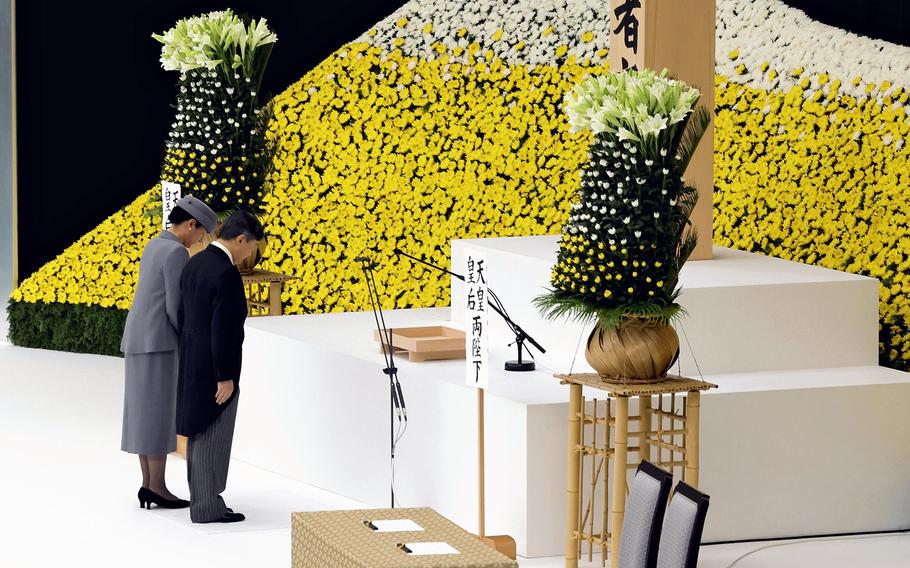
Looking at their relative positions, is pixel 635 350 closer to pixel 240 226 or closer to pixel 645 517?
pixel 645 517

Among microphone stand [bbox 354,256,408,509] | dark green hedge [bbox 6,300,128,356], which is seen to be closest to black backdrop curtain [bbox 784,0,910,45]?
microphone stand [bbox 354,256,408,509]

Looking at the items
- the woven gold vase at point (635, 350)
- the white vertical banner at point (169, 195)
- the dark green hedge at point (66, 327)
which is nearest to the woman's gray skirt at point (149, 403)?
the white vertical banner at point (169, 195)

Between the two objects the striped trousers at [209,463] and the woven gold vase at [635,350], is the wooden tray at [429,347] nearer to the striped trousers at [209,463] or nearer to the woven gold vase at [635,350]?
the striped trousers at [209,463]

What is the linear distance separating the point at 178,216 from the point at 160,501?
1.27 metres

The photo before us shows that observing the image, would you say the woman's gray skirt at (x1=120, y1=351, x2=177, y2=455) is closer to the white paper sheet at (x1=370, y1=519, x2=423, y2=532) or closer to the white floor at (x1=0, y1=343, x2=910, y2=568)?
the white floor at (x1=0, y1=343, x2=910, y2=568)

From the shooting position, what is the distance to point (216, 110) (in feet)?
26.7

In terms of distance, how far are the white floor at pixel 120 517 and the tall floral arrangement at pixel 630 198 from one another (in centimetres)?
112

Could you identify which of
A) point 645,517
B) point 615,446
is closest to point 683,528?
point 645,517

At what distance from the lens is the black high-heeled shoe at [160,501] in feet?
22.5

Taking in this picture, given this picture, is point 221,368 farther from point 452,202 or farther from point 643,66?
point 452,202

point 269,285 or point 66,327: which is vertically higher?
point 269,285

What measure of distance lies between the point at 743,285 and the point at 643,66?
1219 millimetres

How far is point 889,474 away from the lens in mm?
6461

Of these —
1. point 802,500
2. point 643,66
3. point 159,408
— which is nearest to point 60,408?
point 159,408
